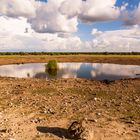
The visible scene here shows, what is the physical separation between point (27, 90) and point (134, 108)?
28.8ft

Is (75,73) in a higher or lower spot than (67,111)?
lower

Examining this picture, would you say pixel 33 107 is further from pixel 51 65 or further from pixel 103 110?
pixel 51 65

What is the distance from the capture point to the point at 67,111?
49.4ft

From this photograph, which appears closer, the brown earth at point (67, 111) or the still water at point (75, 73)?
the brown earth at point (67, 111)

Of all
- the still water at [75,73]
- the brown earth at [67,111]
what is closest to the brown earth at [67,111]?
the brown earth at [67,111]

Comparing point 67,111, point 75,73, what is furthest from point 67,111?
point 75,73

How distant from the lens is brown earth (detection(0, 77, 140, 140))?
1176 cm

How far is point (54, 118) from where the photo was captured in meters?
13.9

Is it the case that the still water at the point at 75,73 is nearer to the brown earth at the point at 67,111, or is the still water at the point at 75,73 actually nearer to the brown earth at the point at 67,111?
the brown earth at the point at 67,111

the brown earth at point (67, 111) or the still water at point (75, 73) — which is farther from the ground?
the brown earth at point (67, 111)

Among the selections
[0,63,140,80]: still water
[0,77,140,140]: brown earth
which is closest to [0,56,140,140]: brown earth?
[0,77,140,140]: brown earth

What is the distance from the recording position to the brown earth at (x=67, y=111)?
11758mm

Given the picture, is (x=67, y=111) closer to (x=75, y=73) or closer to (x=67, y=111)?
(x=67, y=111)

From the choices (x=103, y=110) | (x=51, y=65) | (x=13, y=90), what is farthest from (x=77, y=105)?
(x=51, y=65)
